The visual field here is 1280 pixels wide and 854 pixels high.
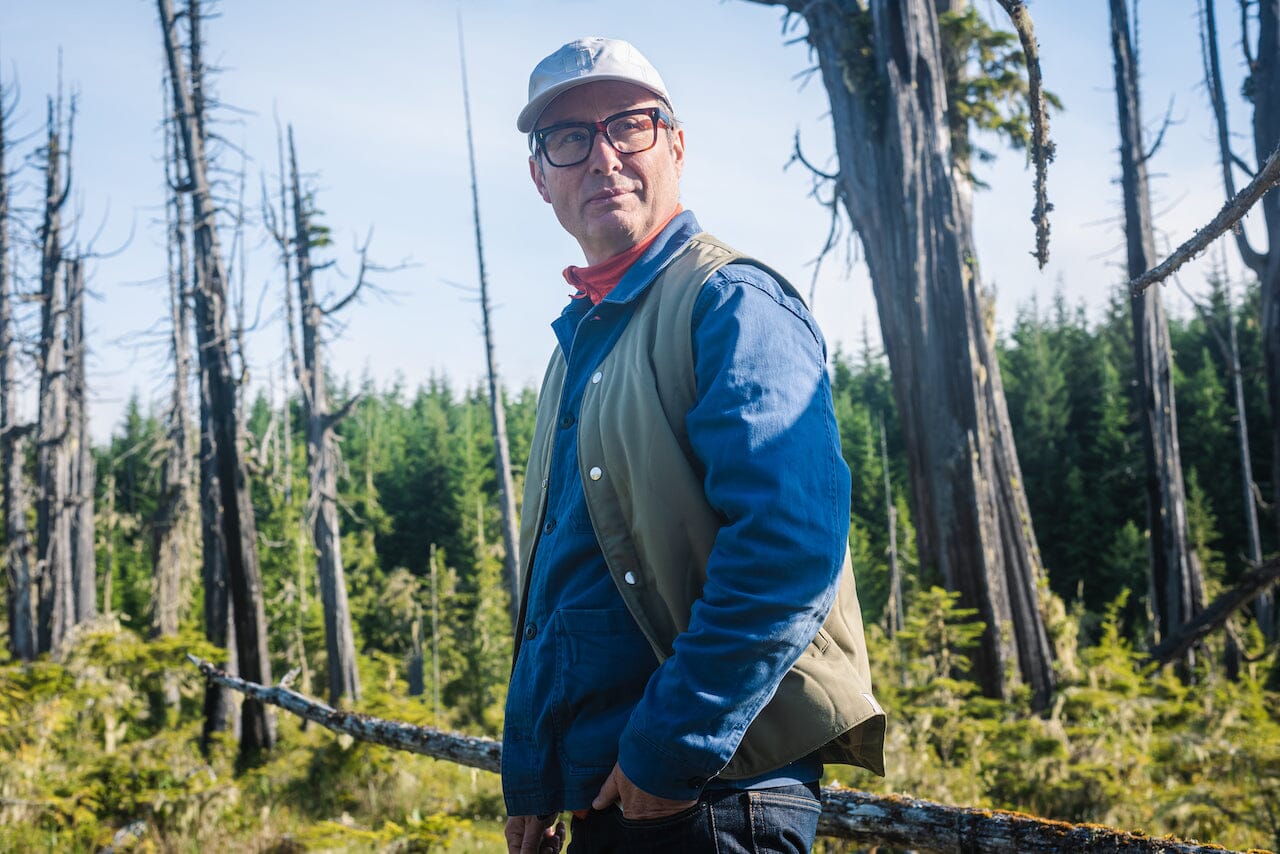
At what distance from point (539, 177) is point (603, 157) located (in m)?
0.26

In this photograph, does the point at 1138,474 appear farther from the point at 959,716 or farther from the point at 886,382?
the point at 959,716

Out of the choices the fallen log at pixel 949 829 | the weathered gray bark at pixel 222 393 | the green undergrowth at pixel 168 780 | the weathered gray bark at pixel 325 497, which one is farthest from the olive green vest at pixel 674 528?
the weathered gray bark at pixel 325 497

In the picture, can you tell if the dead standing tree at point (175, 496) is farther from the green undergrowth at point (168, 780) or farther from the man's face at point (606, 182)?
the man's face at point (606, 182)

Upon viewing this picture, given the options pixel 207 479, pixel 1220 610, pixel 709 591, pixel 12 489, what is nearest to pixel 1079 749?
pixel 1220 610

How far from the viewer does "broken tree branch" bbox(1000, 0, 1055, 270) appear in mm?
1682

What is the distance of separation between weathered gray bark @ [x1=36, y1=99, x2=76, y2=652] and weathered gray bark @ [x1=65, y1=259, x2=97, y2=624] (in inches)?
9.0

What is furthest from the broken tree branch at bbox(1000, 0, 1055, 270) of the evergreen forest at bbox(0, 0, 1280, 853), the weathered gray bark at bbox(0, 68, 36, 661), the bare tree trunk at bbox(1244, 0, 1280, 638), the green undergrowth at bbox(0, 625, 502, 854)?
the weathered gray bark at bbox(0, 68, 36, 661)

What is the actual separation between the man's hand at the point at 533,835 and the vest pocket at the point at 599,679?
336 mm

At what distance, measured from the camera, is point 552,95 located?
1.88 meters

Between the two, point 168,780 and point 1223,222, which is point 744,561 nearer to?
point 1223,222

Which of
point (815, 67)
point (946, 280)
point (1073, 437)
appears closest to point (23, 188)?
point (815, 67)

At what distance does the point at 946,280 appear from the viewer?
7062 mm

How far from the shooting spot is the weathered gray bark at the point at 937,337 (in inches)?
269

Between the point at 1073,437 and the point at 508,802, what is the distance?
54987 millimetres
